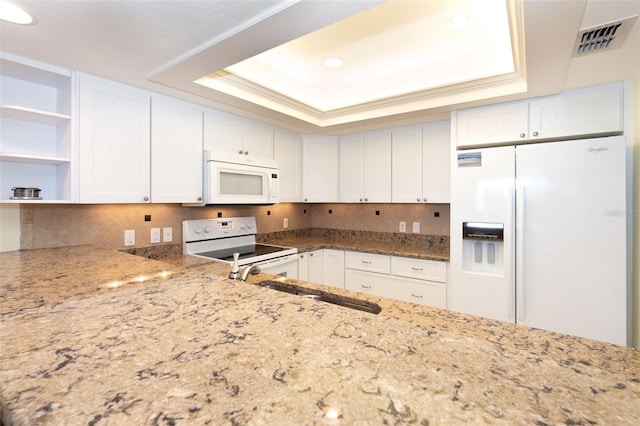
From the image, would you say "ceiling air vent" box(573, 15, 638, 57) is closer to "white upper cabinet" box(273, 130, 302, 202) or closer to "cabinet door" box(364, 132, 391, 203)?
"cabinet door" box(364, 132, 391, 203)

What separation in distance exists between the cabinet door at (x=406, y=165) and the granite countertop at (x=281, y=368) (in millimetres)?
2190

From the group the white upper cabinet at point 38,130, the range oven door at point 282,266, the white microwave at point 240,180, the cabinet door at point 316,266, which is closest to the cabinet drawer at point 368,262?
the cabinet door at point 316,266

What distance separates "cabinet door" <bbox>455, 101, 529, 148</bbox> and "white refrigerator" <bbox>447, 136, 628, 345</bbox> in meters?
0.11

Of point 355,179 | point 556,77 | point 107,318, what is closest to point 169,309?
point 107,318

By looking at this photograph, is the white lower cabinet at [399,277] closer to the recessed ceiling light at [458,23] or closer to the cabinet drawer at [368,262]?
the cabinet drawer at [368,262]

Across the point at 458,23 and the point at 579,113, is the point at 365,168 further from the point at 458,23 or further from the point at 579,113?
the point at 579,113

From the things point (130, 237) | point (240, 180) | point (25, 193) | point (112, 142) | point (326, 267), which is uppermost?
point (112, 142)

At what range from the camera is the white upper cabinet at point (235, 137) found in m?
2.55

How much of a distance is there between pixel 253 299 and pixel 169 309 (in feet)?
0.82

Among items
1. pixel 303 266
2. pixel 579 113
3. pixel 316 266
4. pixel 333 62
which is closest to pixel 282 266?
pixel 303 266

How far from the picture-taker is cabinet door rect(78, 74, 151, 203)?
6.23ft

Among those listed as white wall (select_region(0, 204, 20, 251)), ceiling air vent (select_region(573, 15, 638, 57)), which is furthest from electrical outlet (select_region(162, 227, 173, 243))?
ceiling air vent (select_region(573, 15, 638, 57))

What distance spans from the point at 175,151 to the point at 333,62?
1.42m

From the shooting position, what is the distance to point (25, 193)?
5.75ft
